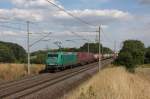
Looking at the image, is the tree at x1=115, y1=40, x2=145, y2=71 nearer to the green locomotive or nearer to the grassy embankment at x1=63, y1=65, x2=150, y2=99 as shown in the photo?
the green locomotive

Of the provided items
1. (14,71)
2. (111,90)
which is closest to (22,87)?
(111,90)

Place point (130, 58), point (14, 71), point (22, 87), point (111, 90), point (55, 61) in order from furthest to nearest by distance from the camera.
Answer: point (130, 58), point (55, 61), point (14, 71), point (22, 87), point (111, 90)

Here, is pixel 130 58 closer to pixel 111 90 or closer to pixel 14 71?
pixel 14 71

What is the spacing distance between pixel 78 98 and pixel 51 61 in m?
36.1

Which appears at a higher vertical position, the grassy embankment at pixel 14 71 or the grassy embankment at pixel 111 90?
the grassy embankment at pixel 111 90

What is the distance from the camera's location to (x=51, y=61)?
175 feet

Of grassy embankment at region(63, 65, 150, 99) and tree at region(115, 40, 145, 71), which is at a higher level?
tree at region(115, 40, 145, 71)

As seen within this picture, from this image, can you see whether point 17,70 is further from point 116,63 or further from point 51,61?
point 116,63

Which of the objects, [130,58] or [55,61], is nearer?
[55,61]

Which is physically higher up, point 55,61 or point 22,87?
point 55,61

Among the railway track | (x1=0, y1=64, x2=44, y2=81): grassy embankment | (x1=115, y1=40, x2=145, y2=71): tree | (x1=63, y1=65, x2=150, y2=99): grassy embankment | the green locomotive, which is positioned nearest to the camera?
(x1=63, y1=65, x2=150, y2=99): grassy embankment

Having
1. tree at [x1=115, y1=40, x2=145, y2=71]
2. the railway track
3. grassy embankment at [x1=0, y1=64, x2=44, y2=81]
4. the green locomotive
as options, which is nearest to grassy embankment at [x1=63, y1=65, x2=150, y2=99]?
the railway track

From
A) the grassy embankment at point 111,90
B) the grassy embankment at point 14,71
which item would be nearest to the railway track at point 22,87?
the grassy embankment at point 111,90

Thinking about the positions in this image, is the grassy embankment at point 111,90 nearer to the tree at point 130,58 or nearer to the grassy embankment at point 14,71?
the grassy embankment at point 14,71
